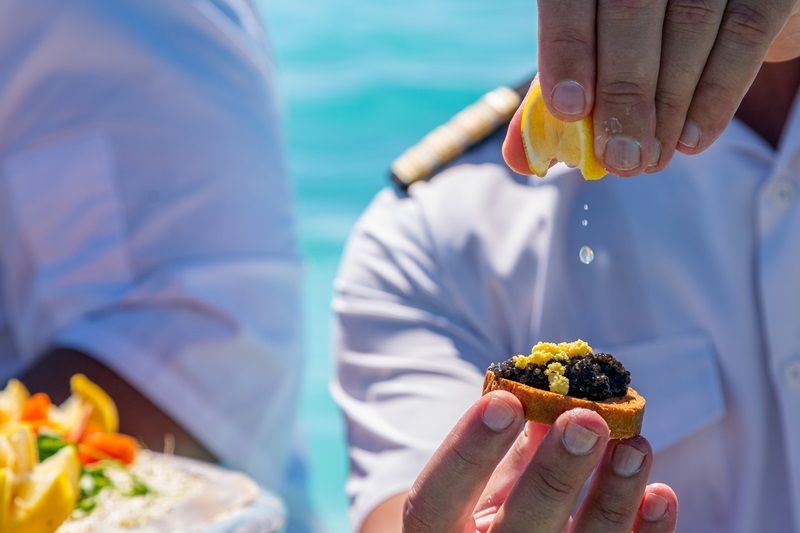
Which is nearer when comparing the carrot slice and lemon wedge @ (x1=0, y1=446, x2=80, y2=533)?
lemon wedge @ (x1=0, y1=446, x2=80, y2=533)

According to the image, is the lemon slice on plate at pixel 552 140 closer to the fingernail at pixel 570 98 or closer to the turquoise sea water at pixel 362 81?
the fingernail at pixel 570 98

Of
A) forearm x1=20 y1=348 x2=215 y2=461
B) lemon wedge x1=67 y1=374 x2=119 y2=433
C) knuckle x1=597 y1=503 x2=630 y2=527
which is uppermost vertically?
knuckle x1=597 y1=503 x2=630 y2=527

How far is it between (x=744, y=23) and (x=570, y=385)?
336 millimetres

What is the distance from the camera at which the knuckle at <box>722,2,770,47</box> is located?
1.02 m

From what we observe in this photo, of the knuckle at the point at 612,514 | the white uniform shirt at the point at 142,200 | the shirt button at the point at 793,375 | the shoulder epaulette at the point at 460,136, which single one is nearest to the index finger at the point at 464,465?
the knuckle at the point at 612,514

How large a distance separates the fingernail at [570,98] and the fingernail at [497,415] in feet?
0.79

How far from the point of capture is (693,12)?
1.01 meters

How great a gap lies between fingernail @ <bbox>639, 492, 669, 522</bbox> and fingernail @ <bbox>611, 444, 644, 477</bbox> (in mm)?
83

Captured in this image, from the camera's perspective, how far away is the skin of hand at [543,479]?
38.4 inches

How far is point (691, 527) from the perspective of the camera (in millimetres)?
1646

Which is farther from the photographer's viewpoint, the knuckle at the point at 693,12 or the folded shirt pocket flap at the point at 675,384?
the folded shirt pocket flap at the point at 675,384

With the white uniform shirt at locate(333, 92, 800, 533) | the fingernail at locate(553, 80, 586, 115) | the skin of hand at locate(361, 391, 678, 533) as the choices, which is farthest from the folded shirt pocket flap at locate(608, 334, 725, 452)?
the fingernail at locate(553, 80, 586, 115)

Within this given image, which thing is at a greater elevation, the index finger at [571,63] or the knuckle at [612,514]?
the index finger at [571,63]

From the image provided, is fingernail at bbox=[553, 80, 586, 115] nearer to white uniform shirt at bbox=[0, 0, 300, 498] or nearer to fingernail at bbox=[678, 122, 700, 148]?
fingernail at bbox=[678, 122, 700, 148]
